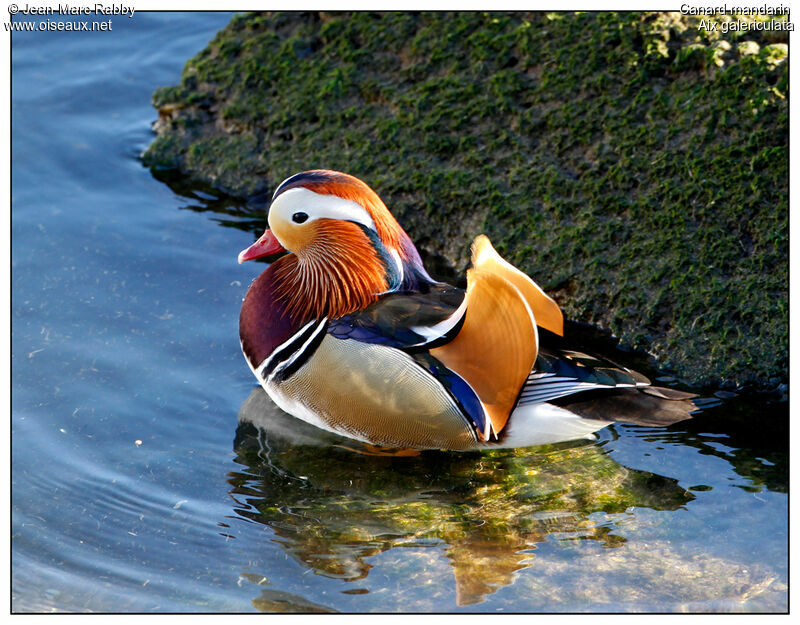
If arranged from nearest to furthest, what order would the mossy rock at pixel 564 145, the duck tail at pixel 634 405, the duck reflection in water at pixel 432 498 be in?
the duck reflection in water at pixel 432 498
the duck tail at pixel 634 405
the mossy rock at pixel 564 145

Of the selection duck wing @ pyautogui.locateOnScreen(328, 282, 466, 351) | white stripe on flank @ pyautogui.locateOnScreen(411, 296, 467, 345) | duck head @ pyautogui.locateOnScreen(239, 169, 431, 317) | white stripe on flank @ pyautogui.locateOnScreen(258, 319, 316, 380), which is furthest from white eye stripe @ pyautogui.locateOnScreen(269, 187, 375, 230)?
white stripe on flank @ pyautogui.locateOnScreen(411, 296, 467, 345)

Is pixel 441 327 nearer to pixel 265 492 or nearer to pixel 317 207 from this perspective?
pixel 317 207

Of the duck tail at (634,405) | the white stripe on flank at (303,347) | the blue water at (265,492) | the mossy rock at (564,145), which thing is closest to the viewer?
the blue water at (265,492)

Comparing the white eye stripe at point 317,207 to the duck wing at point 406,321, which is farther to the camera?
the white eye stripe at point 317,207

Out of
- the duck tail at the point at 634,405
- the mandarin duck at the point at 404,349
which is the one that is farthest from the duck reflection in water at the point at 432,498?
the duck tail at the point at 634,405

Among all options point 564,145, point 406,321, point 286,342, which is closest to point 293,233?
point 286,342

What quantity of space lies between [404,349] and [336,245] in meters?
0.78

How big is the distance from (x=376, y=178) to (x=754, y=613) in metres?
3.70

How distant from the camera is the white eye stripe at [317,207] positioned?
4.82 m

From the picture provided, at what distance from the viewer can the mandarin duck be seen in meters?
4.45

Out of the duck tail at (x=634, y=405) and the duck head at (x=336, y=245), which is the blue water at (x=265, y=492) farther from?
the duck head at (x=336, y=245)

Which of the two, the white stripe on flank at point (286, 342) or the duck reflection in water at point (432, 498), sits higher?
the white stripe on flank at point (286, 342)

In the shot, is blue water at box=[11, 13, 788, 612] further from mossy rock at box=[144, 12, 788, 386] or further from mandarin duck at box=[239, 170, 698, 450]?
mossy rock at box=[144, 12, 788, 386]

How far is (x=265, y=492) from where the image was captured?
4.61m
